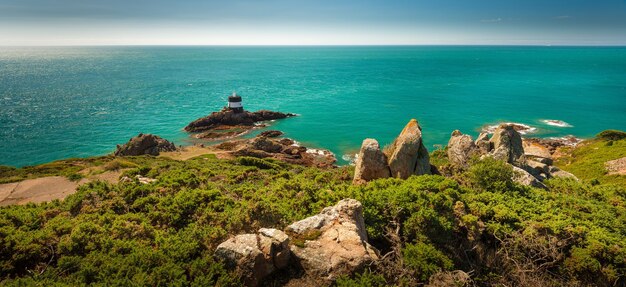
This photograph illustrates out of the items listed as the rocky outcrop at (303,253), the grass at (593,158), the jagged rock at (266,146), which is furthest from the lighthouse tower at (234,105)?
the rocky outcrop at (303,253)

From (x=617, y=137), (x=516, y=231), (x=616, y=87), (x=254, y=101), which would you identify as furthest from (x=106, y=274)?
(x=616, y=87)

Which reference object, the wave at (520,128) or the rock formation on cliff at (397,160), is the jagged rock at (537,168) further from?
the wave at (520,128)

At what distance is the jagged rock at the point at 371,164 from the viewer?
22156 mm

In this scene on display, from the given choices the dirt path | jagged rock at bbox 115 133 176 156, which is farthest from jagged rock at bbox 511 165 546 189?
jagged rock at bbox 115 133 176 156

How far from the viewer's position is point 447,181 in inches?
691

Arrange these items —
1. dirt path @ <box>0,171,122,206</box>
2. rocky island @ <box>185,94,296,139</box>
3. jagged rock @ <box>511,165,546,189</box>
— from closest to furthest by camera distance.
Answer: jagged rock @ <box>511,165,546,189</box> → dirt path @ <box>0,171,122,206</box> → rocky island @ <box>185,94,296,139</box>

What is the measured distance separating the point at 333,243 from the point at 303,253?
1.12 meters

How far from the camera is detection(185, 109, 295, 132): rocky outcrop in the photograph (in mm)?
65625

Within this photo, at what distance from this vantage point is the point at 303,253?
10773mm

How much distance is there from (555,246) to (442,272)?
227 inches

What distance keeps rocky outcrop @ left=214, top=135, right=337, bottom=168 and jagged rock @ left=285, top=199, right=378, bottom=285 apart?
3386 cm

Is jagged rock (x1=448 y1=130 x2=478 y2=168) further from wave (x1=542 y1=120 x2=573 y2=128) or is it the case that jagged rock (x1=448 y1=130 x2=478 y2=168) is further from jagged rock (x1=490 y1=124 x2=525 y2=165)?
wave (x1=542 y1=120 x2=573 y2=128)

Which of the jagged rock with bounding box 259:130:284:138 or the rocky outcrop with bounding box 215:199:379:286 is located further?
the jagged rock with bounding box 259:130:284:138

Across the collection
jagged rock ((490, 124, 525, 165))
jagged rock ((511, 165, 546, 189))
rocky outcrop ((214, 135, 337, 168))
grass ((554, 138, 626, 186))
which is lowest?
rocky outcrop ((214, 135, 337, 168))
